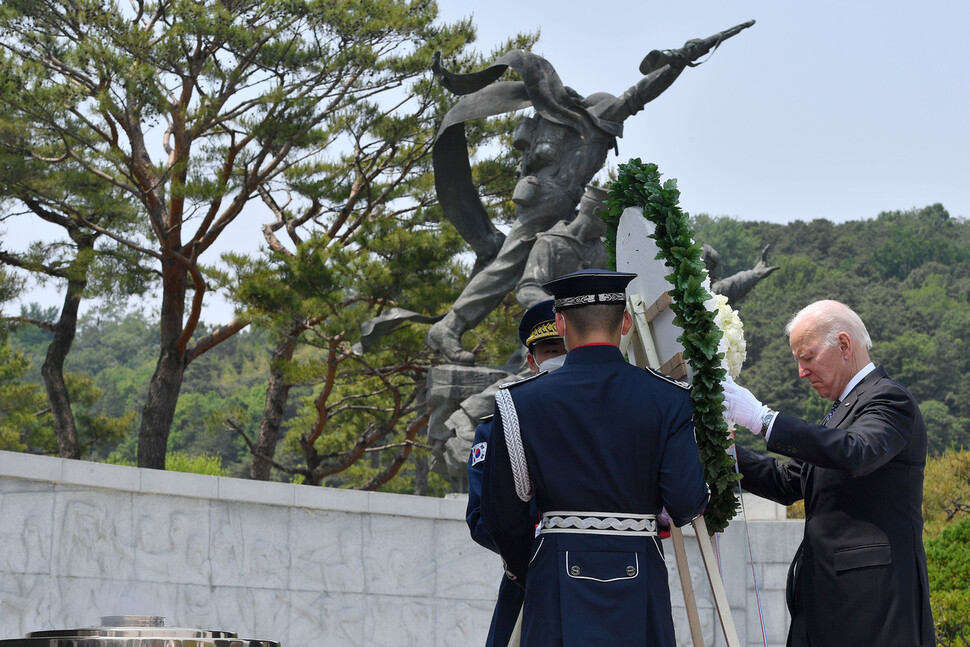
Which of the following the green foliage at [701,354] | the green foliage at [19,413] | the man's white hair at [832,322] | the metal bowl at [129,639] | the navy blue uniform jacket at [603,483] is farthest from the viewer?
the green foliage at [19,413]

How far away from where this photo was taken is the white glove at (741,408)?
9.09ft

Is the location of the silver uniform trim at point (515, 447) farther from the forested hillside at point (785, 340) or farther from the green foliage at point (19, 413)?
the forested hillside at point (785, 340)

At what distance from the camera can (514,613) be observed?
9.59ft

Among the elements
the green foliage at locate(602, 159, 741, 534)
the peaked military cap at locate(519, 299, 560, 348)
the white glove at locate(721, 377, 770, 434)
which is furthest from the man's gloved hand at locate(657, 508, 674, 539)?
the peaked military cap at locate(519, 299, 560, 348)

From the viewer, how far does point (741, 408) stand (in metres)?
2.77

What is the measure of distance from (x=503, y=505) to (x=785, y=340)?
34.6m

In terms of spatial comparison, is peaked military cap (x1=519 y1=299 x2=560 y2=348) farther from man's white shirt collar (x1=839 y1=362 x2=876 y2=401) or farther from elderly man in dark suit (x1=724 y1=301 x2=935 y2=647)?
man's white shirt collar (x1=839 y1=362 x2=876 y2=401)

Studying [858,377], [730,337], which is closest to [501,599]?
[730,337]

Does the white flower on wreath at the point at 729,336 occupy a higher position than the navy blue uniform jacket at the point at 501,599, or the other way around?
the white flower on wreath at the point at 729,336

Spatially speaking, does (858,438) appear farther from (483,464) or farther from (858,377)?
(483,464)

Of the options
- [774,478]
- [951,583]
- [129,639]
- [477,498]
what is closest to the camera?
[129,639]

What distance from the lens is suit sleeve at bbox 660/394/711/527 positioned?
2.34 meters

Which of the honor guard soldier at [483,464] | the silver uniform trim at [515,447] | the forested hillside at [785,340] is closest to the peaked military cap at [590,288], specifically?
the silver uniform trim at [515,447]

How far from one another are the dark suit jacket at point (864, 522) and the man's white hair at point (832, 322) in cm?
13
